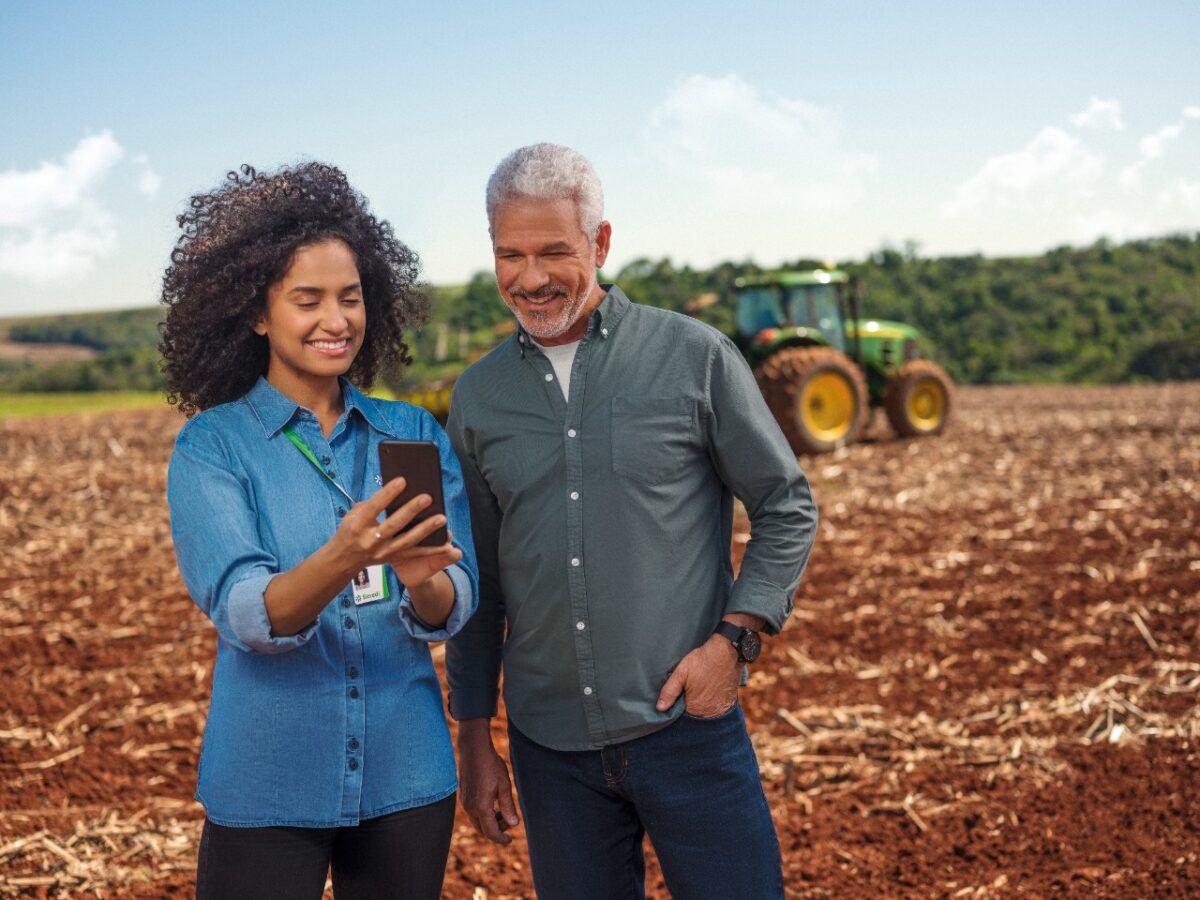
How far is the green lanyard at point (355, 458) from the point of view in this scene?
2084mm

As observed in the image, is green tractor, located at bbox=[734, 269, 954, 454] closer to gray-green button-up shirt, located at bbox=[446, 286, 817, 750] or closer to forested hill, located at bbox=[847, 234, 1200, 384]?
gray-green button-up shirt, located at bbox=[446, 286, 817, 750]

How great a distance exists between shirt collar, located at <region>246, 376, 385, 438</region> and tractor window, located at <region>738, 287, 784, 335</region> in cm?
1336

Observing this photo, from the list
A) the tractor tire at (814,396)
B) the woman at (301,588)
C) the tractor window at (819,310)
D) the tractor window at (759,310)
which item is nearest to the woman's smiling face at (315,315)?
the woman at (301,588)

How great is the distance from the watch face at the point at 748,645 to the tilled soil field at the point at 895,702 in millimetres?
1754

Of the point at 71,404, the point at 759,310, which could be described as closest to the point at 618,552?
the point at 759,310

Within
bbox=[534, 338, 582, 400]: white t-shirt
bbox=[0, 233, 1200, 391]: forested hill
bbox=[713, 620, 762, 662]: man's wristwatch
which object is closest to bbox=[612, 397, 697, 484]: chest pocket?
A: bbox=[534, 338, 582, 400]: white t-shirt

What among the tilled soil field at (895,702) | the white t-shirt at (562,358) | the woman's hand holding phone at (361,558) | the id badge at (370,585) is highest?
the white t-shirt at (562,358)

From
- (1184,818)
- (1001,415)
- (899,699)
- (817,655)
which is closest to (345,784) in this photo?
(1184,818)

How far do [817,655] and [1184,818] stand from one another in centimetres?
231

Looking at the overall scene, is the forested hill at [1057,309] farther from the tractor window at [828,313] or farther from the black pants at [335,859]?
the black pants at [335,859]

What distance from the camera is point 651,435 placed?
229cm

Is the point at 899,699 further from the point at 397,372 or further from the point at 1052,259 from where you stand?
the point at 1052,259

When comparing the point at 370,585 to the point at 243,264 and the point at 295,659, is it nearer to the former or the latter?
the point at 295,659

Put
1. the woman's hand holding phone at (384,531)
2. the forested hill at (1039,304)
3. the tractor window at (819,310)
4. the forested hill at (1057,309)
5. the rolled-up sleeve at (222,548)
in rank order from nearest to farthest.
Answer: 1. the woman's hand holding phone at (384,531)
2. the rolled-up sleeve at (222,548)
3. the tractor window at (819,310)
4. the forested hill at (1057,309)
5. the forested hill at (1039,304)
